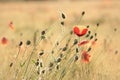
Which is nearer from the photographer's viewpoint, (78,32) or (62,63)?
(78,32)

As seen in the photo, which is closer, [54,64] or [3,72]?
[54,64]

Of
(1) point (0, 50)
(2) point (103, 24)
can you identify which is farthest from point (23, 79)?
(2) point (103, 24)

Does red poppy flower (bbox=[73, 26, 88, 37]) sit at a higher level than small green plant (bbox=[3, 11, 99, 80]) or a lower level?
higher

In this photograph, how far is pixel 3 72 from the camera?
4230 millimetres

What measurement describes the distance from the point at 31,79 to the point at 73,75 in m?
0.38

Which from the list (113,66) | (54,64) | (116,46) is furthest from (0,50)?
(54,64)

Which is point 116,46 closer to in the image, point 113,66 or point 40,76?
point 113,66

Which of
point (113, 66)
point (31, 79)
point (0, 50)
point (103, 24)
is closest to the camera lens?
point (31, 79)

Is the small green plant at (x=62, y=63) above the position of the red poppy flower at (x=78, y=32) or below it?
below

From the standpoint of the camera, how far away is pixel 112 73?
13.4 ft

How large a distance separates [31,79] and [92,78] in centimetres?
44

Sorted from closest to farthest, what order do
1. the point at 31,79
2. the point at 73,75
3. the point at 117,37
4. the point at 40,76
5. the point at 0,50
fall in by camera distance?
the point at 40,76 < the point at 31,79 < the point at 73,75 < the point at 0,50 < the point at 117,37

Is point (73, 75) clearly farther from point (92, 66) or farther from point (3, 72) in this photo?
point (3, 72)

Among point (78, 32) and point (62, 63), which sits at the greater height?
point (78, 32)
